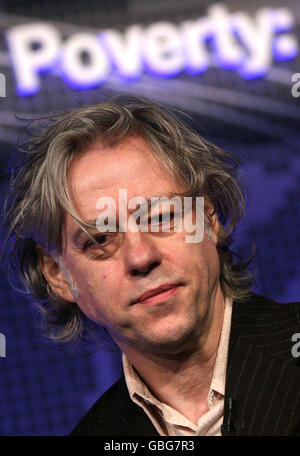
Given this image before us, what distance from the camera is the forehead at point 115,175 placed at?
5.66ft

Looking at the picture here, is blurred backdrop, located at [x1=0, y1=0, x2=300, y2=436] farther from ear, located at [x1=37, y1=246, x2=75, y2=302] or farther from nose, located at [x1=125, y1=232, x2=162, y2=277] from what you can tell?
nose, located at [x1=125, y1=232, x2=162, y2=277]

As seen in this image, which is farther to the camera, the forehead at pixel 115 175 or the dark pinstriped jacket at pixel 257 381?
the forehead at pixel 115 175

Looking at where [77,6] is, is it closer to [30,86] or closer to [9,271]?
[30,86]

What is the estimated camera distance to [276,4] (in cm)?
253

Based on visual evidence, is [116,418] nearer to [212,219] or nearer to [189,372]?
[189,372]

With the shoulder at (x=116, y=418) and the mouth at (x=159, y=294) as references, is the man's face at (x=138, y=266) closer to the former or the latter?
the mouth at (x=159, y=294)

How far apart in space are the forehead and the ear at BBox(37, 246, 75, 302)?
0.25 meters

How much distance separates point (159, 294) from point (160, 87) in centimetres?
111

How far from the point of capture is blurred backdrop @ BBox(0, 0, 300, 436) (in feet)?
8.32

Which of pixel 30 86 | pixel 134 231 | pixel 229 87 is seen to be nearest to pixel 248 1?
pixel 229 87

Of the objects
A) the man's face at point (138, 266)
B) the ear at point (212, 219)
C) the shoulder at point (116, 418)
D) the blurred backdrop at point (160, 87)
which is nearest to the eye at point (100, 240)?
the man's face at point (138, 266)

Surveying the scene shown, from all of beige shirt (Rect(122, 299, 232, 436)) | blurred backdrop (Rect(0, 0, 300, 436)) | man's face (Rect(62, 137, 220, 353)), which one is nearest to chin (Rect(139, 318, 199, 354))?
man's face (Rect(62, 137, 220, 353))

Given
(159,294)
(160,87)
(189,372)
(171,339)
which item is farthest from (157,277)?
(160,87)

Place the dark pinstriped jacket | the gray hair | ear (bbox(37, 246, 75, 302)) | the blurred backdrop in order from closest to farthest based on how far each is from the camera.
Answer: the dark pinstriped jacket < the gray hair < ear (bbox(37, 246, 75, 302)) < the blurred backdrop
